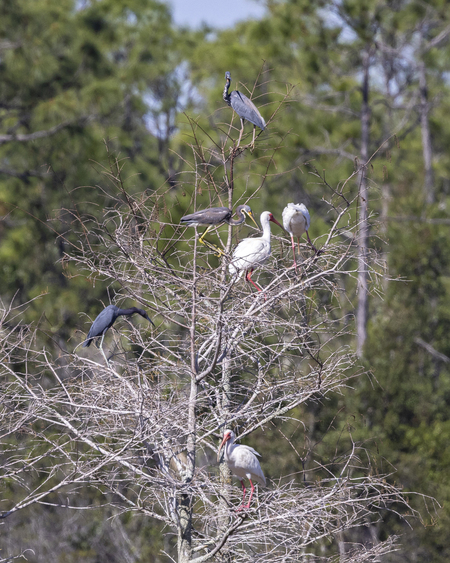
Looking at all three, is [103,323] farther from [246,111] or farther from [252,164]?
[252,164]

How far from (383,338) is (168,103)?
7.45 metres

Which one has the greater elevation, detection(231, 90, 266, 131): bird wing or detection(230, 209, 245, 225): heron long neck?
detection(231, 90, 266, 131): bird wing

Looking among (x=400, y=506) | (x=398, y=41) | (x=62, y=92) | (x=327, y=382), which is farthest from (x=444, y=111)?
(x=327, y=382)

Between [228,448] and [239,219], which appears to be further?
[239,219]

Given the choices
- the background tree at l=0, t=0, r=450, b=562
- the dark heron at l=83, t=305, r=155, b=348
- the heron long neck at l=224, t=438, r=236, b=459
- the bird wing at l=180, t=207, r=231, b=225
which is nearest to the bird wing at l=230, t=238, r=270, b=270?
the bird wing at l=180, t=207, r=231, b=225

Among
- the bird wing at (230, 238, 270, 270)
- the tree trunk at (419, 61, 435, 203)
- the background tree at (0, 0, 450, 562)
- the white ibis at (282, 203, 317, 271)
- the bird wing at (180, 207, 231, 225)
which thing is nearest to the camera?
the bird wing at (180, 207, 231, 225)

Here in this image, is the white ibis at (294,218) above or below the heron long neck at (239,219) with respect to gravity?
below

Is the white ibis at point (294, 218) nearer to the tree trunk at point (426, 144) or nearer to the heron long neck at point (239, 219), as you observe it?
the heron long neck at point (239, 219)

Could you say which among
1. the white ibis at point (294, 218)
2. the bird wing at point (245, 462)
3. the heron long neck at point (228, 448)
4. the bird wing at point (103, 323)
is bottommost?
the bird wing at point (245, 462)

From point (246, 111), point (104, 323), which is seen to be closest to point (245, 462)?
point (104, 323)

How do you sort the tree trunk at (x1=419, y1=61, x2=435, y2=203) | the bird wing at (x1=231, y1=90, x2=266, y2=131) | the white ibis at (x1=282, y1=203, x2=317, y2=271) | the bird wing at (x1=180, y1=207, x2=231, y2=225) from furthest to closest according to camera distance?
the tree trunk at (x1=419, y1=61, x2=435, y2=203) < the white ibis at (x1=282, y1=203, x2=317, y2=271) < the bird wing at (x1=231, y1=90, x2=266, y2=131) < the bird wing at (x1=180, y1=207, x2=231, y2=225)

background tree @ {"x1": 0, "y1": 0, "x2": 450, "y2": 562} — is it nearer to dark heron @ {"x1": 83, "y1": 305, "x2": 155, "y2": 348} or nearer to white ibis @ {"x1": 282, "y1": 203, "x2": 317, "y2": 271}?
white ibis @ {"x1": 282, "y1": 203, "x2": 317, "y2": 271}

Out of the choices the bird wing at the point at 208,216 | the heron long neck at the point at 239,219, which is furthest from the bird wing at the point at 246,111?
the bird wing at the point at 208,216

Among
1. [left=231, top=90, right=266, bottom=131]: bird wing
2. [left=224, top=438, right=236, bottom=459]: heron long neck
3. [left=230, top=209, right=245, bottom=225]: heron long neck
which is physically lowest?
[left=224, top=438, right=236, bottom=459]: heron long neck
